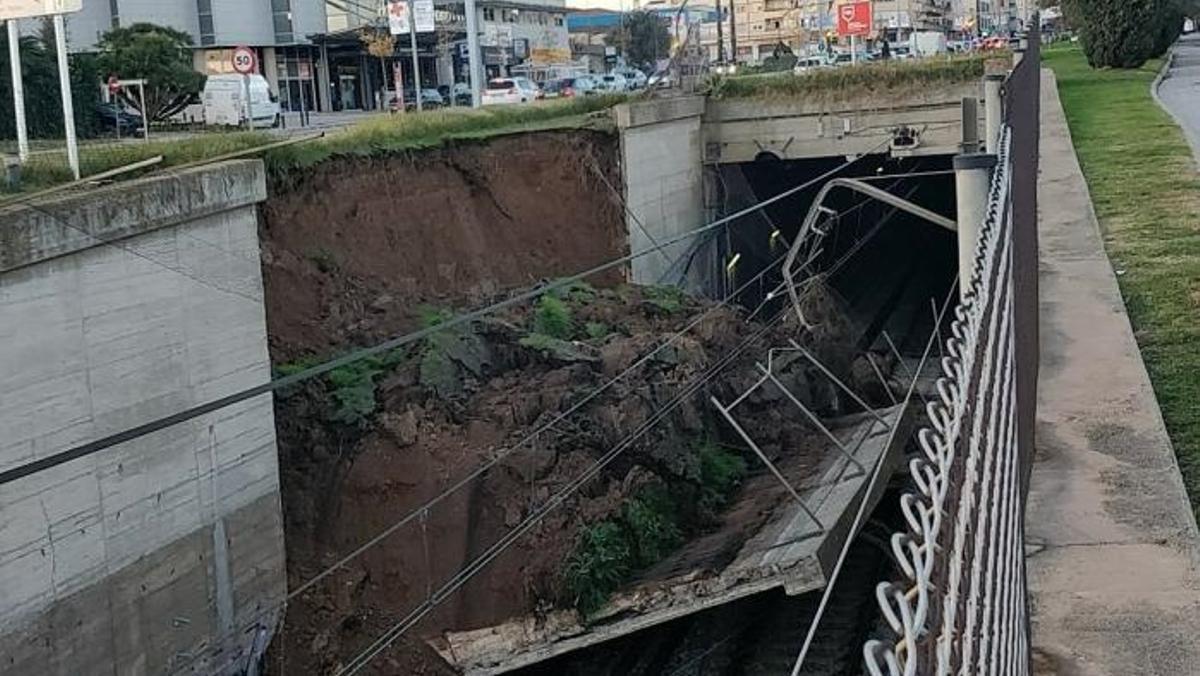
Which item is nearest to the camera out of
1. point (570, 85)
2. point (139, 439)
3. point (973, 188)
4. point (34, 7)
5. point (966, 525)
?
point (966, 525)

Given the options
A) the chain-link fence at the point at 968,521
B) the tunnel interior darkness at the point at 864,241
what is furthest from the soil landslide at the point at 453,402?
the chain-link fence at the point at 968,521

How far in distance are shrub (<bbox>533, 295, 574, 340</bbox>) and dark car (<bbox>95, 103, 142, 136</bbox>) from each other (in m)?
9.19

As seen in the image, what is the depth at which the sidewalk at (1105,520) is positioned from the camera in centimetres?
511

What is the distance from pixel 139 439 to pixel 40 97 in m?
12.8

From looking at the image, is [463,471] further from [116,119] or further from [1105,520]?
[116,119]

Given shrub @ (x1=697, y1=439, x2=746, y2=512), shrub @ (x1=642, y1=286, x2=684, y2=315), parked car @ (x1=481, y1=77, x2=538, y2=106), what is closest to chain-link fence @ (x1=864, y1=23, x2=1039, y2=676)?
shrub @ (x1=697, y1=439, x2=746, y2=512)

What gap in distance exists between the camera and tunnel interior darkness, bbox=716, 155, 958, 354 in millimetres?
29594

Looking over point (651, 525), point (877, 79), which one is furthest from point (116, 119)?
point (651, 525)

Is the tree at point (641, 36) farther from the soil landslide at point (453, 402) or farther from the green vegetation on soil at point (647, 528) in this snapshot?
the green vegetation on soil at point (647, 528)

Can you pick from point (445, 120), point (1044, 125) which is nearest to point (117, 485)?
point (445, 120)

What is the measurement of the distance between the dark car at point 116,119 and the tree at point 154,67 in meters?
0.30

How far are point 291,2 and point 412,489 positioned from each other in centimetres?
4389

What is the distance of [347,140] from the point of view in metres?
19.0

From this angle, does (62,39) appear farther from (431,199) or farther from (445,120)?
(445,120)
